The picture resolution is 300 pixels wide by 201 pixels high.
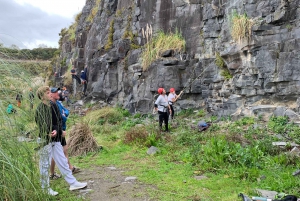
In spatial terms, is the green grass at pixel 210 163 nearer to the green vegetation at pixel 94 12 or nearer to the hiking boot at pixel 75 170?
the hiking boot at pixel 75 170

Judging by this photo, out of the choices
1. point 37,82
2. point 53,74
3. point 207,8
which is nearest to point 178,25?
point 207,8

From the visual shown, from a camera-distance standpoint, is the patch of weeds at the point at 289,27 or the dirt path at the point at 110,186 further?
the patch of weeds at the point at 289,27

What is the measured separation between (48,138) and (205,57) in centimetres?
884

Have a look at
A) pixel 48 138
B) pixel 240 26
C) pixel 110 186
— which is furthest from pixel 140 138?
pixel 240 26

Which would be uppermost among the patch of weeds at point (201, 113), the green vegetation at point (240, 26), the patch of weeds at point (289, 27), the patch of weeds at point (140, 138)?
the green vegetation at point (240, 26)

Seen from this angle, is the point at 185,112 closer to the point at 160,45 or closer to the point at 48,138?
the point at 160,45

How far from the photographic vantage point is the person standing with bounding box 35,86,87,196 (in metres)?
3.47

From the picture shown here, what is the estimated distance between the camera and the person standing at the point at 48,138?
3473mm

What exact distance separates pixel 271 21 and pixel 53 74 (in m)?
20.8

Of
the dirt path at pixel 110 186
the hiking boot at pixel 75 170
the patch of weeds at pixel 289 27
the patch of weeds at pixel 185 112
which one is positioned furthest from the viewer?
the patch of weeds at pixel 185 112

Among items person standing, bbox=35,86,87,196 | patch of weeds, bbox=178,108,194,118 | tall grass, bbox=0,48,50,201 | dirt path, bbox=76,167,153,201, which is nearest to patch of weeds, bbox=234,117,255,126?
patch of weeds, bbox=178,108,194,118

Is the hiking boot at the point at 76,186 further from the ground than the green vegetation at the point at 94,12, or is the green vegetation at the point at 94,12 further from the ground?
the green vegetation at the point at 94,12

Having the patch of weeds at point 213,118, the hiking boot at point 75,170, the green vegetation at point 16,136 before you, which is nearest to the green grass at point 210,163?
the hiking boot at point 75,170

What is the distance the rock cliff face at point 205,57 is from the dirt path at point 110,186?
5.05 m
